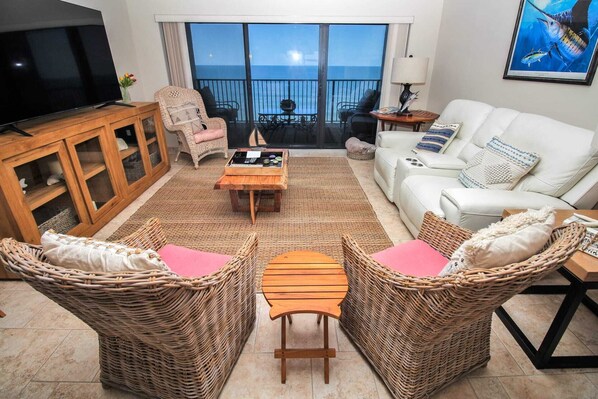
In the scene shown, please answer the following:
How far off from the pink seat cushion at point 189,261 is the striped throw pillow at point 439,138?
220 cm

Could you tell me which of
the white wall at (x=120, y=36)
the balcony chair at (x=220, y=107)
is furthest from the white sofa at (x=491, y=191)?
the white wall at (x=120, y=36)

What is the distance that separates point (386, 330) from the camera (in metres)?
1.19

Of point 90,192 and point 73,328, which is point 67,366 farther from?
point 90,192

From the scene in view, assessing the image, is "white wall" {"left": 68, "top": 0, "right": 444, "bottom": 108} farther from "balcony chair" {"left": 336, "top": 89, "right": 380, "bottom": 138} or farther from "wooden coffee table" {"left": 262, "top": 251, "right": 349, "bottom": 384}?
"wooden coffee table" {"left": 262, "top": 251, "right": 349, "bottom": 384}

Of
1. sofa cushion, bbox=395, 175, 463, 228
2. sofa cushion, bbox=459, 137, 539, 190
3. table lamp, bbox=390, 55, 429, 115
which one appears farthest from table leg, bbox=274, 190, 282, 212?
table lamp, bbox=390, 55, 429, 115

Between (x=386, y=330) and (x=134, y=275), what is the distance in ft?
3.09

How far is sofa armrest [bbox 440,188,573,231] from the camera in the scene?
1695 mm

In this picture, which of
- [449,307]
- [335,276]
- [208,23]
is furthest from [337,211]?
[208,23]

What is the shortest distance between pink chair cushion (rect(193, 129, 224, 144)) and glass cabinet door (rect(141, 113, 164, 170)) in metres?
0.47

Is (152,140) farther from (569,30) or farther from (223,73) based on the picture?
(569,30)

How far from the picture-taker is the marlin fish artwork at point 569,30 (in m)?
2.00

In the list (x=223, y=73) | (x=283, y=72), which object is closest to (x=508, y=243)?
(x=283, y=72)

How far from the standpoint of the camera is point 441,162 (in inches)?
98.0

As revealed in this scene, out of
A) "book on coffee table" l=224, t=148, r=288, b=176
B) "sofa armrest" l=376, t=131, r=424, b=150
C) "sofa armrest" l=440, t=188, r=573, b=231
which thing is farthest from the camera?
"sofa armrest" l=376, t=131, r=424, b=150
